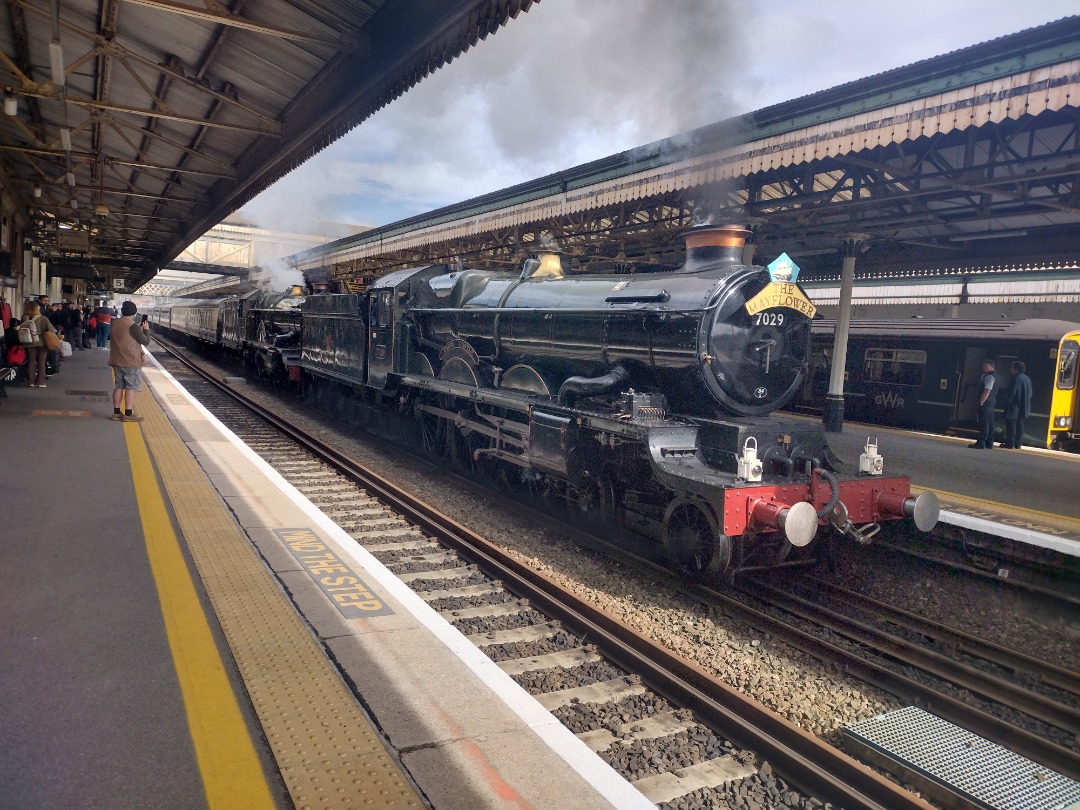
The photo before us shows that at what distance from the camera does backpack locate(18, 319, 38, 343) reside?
36.7ft

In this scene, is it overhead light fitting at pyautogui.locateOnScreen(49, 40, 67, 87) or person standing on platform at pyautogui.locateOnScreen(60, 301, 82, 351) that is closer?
overhead light fitting at pyautogui.locateOnScreen(49, 40, 67, 87)

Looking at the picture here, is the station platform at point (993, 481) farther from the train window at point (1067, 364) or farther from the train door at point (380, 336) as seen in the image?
the train door at point (380, 336)

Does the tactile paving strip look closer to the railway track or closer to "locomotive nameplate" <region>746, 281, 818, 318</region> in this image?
the railway track

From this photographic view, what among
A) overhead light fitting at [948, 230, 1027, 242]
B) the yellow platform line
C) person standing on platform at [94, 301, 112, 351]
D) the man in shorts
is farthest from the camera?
person standing on platform at [94, 301, 112, 351]

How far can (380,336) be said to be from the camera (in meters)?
10.9

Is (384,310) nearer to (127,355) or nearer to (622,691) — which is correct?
(127,355)

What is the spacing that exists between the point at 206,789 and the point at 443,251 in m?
15.1

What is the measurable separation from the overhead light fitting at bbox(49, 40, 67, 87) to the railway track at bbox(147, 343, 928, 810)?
4.89 meters

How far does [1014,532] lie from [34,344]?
44.7 ft

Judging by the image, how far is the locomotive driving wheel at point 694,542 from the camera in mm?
5270

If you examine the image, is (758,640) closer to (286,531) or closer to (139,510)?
(286,531)

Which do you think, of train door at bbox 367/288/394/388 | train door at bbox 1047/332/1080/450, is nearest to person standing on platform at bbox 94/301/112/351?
train door at bbox 367/288/394/388

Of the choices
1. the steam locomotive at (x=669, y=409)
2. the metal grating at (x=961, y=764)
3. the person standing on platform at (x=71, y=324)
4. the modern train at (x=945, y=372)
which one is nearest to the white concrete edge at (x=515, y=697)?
the metal grating at (x=961, y=764)

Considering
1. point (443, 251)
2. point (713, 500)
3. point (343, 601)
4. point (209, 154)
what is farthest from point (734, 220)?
point (443, 251)
